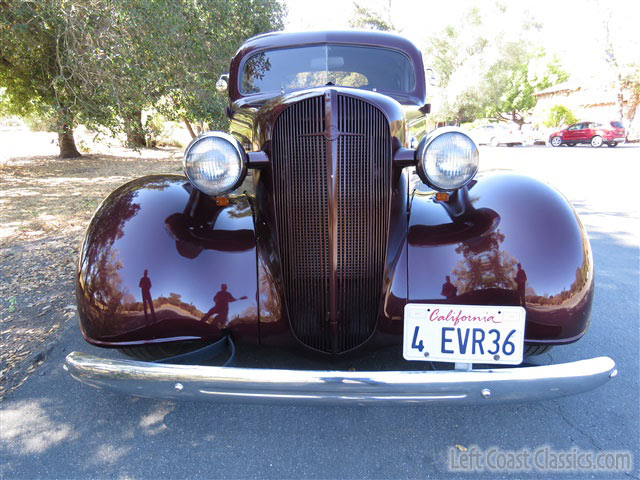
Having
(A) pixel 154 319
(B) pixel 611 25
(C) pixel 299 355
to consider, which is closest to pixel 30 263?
(A) pixel 154 319

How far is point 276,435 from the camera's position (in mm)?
1875

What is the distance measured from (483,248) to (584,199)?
22.3ft

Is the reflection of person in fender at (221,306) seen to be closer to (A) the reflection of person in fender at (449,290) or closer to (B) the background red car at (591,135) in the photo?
(A) the reflection of person in fender at (449,290)

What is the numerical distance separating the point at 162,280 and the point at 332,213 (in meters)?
0.78

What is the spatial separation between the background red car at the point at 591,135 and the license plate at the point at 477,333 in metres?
23.4

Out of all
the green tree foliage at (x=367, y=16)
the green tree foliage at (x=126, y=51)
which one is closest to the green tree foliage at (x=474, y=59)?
the green tree foliage at (x=367, y=16)

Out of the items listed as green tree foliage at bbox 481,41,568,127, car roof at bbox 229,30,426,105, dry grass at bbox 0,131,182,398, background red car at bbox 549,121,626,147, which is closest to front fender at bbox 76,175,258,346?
dry grass at bbox 0,131,182,398

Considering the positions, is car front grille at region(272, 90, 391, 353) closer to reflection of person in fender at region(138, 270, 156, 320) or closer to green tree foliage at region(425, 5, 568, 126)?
reflection of person in fender at region(138, 270, 156, 320)

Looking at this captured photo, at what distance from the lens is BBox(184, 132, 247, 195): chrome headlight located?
1739 millimetres

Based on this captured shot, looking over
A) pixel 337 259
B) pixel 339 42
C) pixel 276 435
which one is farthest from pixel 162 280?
pixel 339 42

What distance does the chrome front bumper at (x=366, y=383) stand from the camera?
1.42 m

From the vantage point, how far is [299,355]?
191 centimetres

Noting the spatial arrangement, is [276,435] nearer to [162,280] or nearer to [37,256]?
[162,280]

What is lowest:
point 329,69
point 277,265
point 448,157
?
point 277,265
